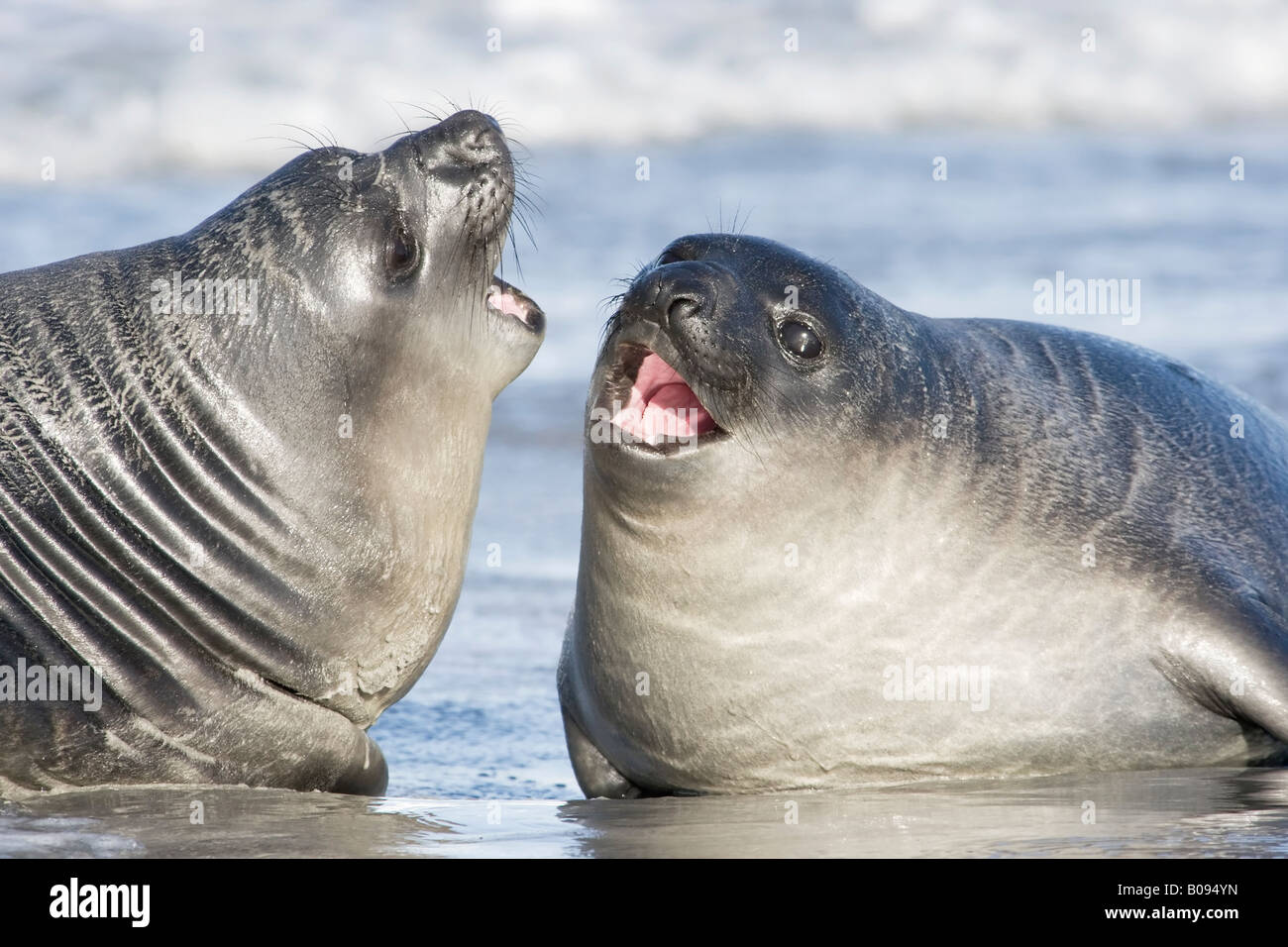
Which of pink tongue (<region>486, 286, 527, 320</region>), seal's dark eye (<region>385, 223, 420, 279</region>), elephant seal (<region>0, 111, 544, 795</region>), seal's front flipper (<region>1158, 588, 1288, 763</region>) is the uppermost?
seal's dark eye (<region>385, 223, 420, 279</region>)

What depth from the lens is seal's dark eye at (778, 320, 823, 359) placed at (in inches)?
227

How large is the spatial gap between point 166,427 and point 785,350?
1986mm

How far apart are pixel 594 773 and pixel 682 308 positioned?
1.69 metres

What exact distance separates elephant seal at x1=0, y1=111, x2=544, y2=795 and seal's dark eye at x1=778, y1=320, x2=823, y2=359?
96cm

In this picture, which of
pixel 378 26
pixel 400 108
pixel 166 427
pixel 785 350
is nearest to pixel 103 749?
pixel 166 427

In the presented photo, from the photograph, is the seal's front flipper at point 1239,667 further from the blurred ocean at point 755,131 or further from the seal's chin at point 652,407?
the blurred ocean at point 755,131

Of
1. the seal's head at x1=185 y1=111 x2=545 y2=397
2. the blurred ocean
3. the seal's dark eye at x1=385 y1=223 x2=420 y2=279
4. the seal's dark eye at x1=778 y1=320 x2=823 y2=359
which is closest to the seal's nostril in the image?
the seal's dark eye at x1=778 y1=320 x2=823 y2=359

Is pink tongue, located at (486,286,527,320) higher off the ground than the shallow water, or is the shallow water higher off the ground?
pink tongue, located at (486,286,527,320)

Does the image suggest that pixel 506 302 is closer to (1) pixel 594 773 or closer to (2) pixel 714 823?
(1) pixel 594 773

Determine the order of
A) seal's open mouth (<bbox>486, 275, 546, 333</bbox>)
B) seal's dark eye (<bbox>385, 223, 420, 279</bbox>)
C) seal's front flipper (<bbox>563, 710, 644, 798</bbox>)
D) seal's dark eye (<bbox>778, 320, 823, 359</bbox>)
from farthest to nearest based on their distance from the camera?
seal's open mouth (<bbox>486, 275, 546, 333</bbox>) → seal's front flipper (<bbox>563, 710, 644, 798</bbox>) → seal's dark eye (<bbox>385, 223, 420, 279</bbox>) → seal's dark eye (<bbox>778, 320, 823, 359</bbox>)

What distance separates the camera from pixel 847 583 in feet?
18.6

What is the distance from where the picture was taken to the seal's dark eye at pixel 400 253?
235 inches

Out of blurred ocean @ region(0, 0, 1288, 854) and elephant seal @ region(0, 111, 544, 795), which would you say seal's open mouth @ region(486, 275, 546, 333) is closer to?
elephant seal @ region(0, 111, 544, 795)
